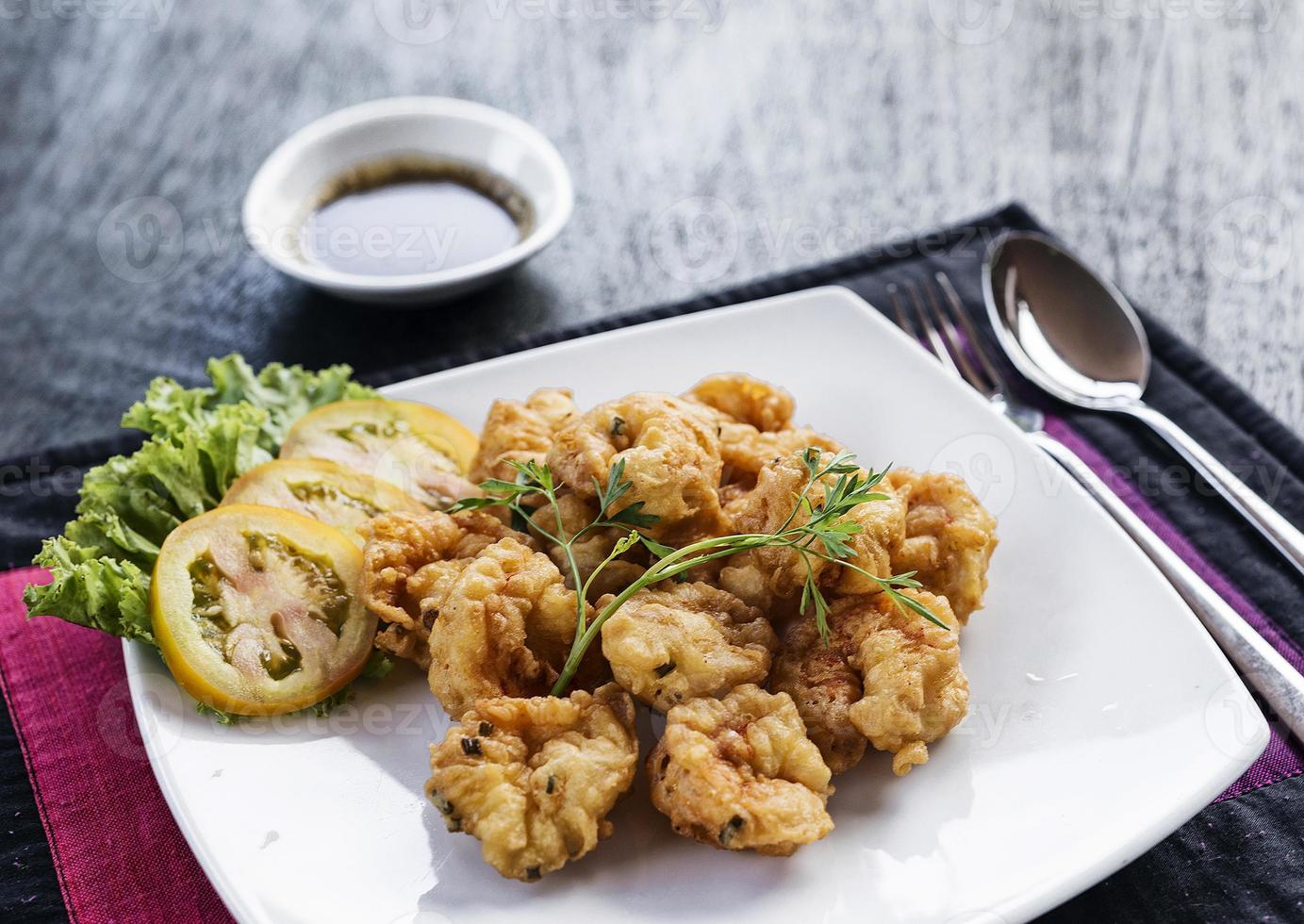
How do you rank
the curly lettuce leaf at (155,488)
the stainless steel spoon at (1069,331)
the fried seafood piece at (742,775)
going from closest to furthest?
the fried seafood piece at (742,775), the curly lettuce leaf at (155,488), the stainless steel spoon at (1069,331)

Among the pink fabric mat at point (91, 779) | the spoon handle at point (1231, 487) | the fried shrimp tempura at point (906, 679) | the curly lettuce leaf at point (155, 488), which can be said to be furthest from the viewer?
the spoon handle at point (1231, 487)

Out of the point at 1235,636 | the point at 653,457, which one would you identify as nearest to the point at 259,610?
the point at 653,457

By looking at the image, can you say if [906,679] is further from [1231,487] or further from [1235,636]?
[1231,487]

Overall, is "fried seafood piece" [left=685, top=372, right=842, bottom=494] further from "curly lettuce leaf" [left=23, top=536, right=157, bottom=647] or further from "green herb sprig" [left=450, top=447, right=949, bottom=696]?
"curly lettuce leaf" [left=23, top=536, right=157, bottom=647]

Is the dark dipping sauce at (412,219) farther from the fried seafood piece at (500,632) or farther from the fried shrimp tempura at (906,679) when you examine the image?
the fried shrimp tempura at (906,679)

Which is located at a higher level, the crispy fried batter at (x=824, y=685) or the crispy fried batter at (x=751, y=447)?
the crispy fried batter at (x=751, y=447)

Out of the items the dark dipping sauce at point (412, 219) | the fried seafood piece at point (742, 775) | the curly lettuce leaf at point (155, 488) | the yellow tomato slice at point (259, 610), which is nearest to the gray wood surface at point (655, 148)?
the dark dipping sauce at point (412, 219)

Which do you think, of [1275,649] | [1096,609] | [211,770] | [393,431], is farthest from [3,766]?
[1275,649]
